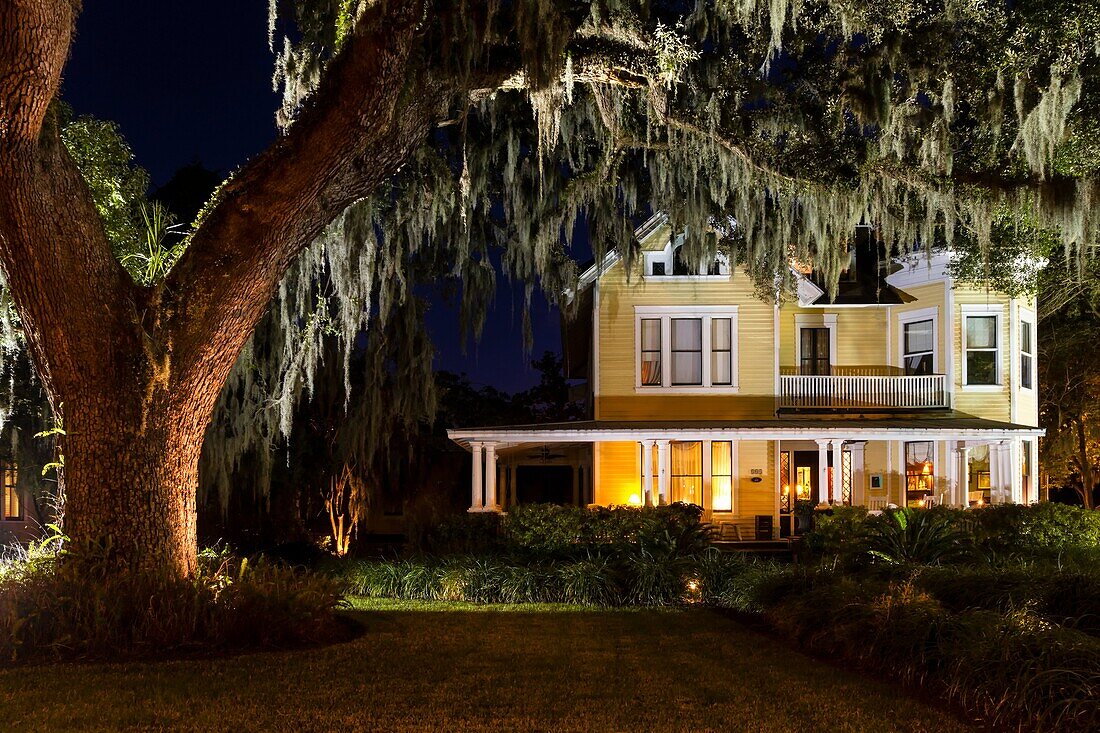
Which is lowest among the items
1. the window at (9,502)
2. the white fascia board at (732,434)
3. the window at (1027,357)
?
the window at (9,502)

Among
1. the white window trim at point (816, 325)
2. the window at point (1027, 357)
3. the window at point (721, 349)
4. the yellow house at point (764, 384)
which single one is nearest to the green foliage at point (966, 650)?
the yellow house at point (764, 384)

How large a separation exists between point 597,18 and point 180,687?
6469 mm

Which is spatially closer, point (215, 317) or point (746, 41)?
point (215, 317)

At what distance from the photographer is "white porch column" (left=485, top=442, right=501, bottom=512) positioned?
57.5ft

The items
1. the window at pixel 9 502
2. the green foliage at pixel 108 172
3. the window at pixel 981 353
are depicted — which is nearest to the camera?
the green foliage at pixel 108 172

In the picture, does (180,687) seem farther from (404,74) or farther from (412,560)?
(412,560)

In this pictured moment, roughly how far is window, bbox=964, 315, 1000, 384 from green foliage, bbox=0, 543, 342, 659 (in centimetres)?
1497

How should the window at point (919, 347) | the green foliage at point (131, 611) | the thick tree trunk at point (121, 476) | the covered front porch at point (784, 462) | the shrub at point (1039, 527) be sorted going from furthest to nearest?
1. the window at point (919, 347)
2. the covered front porch at point (784, 462)
3. the shrub at point (1039, 527)
4. the thick tree trunk at point (121, 476)
5. the green foliage at point (131, 611)

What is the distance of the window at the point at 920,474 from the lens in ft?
65.5

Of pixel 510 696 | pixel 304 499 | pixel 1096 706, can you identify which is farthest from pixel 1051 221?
pixel 304 499

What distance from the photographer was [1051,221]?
12930 mm

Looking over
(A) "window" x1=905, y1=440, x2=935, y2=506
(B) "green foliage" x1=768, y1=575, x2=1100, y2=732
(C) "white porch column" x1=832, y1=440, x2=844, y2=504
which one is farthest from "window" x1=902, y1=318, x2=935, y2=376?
(B) "green foliage" x1=768, y1=575, x2=1100, y2=732

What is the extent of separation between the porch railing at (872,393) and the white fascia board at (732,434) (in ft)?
5.26

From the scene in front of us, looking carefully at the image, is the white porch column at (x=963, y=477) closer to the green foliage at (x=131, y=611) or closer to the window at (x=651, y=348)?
the window at (x=651, y=348)
